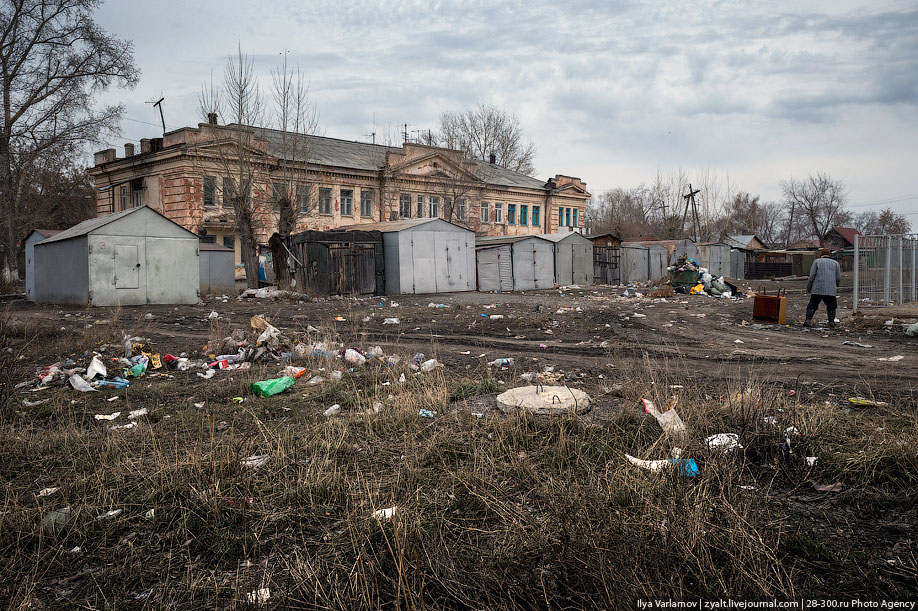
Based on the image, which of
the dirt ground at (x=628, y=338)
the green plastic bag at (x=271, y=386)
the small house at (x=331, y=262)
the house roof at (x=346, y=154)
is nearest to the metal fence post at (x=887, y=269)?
the dirt ground at (x=628, y=338)

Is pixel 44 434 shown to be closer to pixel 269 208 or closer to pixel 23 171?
pixel 269 208

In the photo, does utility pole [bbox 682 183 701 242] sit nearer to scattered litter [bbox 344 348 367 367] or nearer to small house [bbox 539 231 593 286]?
small house [bbox 539 231 593 286]

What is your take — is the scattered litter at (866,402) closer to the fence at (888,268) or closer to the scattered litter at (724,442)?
the scattered litter at (724,442)

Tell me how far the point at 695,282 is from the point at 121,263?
67.3 ft

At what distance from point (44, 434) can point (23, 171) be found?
29116mm

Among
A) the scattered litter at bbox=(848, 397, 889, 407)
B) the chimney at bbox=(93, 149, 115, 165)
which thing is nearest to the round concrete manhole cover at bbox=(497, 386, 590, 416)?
the scattered litter at bbox=(848, 397, 889, 407)

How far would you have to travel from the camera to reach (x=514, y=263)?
27.8m

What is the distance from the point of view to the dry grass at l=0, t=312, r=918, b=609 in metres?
2.47

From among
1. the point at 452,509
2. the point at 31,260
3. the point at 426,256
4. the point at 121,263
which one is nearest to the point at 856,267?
the point at 452,509

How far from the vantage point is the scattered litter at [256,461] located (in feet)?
12.8

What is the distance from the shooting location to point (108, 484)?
12.1 feet

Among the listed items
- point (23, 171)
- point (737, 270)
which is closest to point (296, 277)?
point (23, 171)

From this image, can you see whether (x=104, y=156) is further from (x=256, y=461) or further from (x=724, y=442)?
(x=724, y=442)

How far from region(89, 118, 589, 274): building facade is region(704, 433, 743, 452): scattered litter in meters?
21.6
